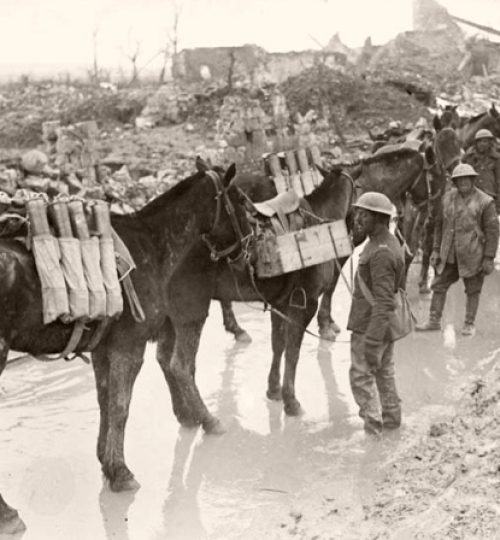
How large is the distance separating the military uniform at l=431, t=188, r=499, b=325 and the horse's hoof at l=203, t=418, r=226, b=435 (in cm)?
372

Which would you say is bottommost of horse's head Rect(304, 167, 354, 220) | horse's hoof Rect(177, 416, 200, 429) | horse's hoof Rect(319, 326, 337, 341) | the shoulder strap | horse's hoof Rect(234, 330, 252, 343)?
horse's hoof Rect(234, 330, 252, 343)

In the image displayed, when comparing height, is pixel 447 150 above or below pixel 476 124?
above

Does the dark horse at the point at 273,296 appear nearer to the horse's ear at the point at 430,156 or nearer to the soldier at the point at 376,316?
the soldier at the point at 376,316

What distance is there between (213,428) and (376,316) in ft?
5.87

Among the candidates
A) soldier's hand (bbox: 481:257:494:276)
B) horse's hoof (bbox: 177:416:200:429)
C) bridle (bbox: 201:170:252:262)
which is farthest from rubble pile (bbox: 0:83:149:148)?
bridle (bbox: 201:170:252:262)

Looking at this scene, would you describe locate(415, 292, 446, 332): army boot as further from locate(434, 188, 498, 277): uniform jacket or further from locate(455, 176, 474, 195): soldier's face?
locate(455, 176, 474, 195): soldier's face

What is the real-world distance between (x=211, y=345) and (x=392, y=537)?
484 centimetres

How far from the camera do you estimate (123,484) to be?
5688 mm

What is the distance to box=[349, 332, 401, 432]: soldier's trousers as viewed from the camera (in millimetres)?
6469

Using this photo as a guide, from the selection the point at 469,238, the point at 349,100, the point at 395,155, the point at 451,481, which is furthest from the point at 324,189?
the point at 349,100

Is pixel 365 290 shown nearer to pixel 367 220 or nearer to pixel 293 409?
pixel 367 220

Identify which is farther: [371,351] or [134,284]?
[371,351]

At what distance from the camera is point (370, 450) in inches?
249

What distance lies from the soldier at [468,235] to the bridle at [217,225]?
11.4 feet
